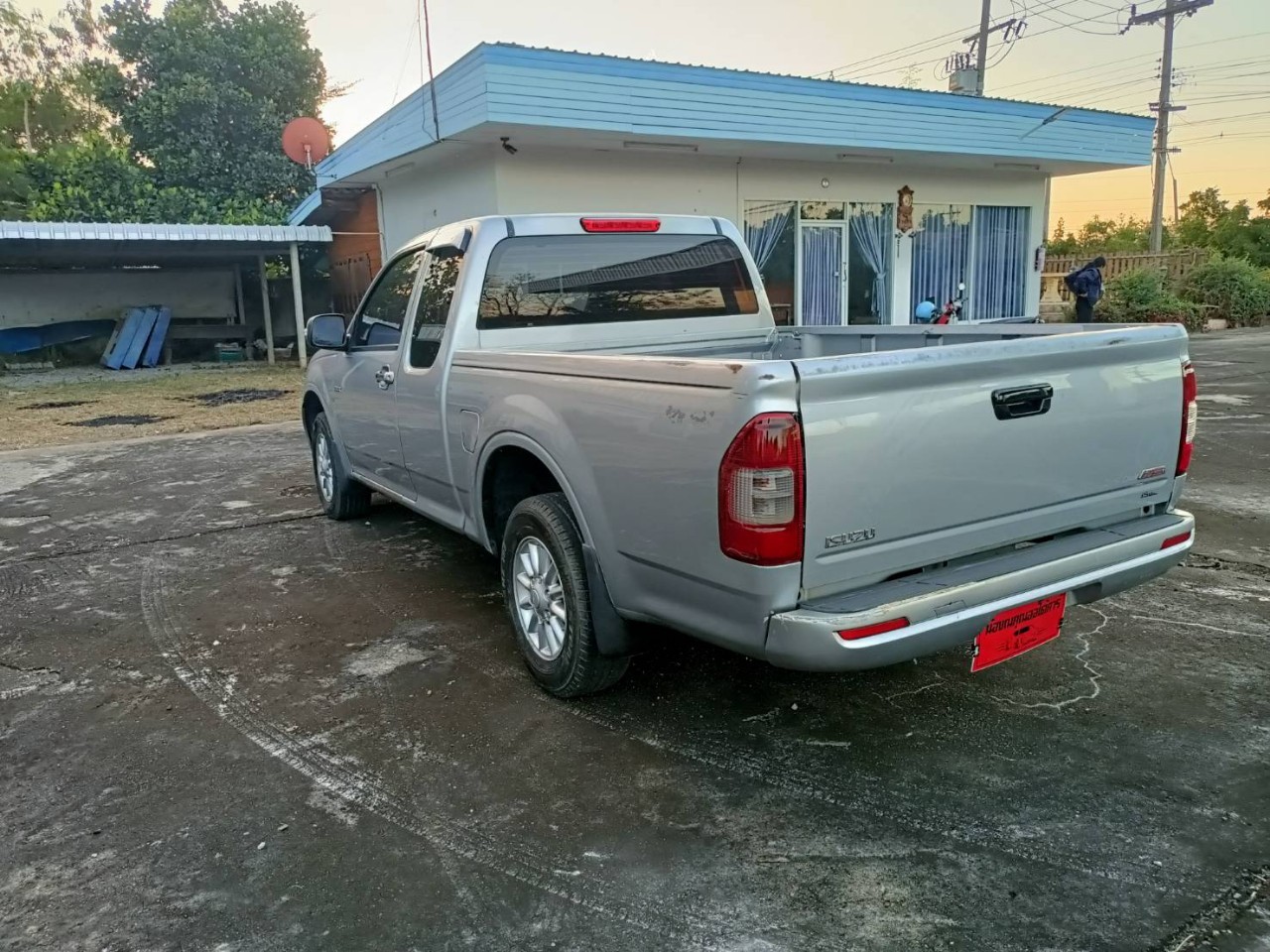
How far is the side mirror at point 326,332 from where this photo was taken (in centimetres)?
532

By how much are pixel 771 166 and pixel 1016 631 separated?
1305 centimetres

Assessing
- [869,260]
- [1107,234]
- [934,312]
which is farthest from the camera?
[1107,234]

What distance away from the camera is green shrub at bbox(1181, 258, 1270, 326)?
2245cm

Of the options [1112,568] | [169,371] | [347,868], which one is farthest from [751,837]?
[169,371]

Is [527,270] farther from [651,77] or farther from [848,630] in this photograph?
[651,77]

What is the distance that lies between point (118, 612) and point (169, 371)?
50.2 ft

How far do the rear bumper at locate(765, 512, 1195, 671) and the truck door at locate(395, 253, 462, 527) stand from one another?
2.27m

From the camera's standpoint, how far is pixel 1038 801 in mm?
2834

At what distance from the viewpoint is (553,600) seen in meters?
3.56

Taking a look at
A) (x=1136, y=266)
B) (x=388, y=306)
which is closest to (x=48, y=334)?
(x=388, y=306)

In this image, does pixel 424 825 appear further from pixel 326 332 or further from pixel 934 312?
pixel 934 312

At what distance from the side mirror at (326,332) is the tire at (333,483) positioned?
0.92m

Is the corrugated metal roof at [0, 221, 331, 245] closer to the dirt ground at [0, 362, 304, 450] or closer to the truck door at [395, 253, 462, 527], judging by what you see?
the dirt ground at [0, 362, 304, 450]

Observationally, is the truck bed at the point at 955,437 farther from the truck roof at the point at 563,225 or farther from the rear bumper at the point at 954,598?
the truck roof at the point at 563,225
